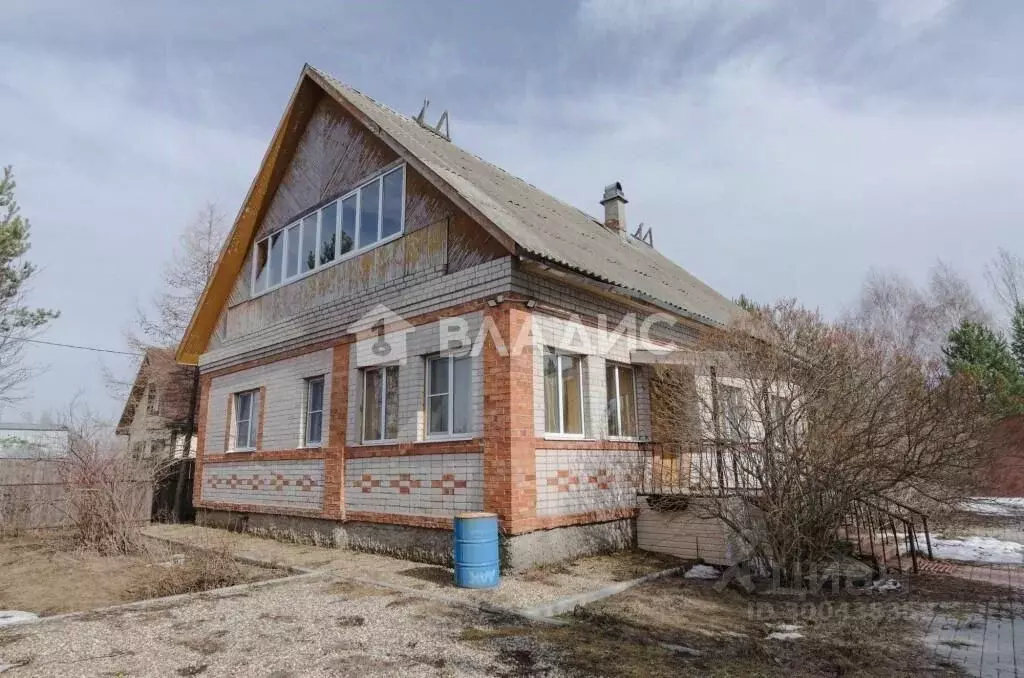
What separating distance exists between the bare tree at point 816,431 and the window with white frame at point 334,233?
6130 mm

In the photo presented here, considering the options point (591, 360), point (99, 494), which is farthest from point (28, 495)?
Result: point (591, 360)

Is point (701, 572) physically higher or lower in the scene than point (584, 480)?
lower

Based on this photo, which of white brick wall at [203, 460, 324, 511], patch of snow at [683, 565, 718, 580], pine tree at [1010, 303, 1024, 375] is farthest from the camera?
pine tree at [1010, 303, 1024, 375]

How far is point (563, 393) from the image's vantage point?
9.38m

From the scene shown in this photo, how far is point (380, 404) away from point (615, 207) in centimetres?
1126

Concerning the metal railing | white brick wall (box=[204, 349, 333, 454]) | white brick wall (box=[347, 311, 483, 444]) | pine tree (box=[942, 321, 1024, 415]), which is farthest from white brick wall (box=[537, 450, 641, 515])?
pine tree (box=[942, 321, 1024, 415])

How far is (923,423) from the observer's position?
6.56 meters

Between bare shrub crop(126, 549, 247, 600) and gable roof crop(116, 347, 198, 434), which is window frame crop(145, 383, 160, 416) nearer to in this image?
gable roof crop(116, 347, 198, 434)

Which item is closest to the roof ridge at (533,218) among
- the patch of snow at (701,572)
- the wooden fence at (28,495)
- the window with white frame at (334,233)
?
the window with white frame at (334,233)

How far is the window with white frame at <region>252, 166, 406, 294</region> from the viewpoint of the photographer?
10.8m

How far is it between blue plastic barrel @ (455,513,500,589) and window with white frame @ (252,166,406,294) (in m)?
5.38

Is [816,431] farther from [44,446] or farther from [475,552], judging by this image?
[44,446]

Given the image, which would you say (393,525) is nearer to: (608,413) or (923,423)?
(608,413)

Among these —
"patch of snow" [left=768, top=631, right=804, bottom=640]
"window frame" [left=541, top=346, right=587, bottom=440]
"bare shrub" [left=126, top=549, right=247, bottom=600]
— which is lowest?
"patch of snow" [left=768, top=631, right=804, bottom=640]
